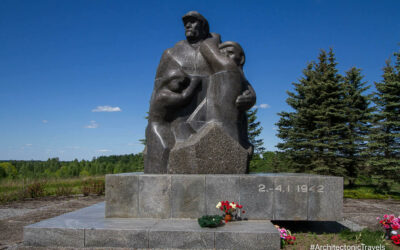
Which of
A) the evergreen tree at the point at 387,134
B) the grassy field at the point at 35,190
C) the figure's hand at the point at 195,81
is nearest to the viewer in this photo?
the figure's hand at the point at 195,81

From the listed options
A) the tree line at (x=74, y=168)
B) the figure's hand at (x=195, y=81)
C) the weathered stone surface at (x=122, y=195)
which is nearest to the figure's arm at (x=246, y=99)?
the figure's hand at (x=195, y=81)

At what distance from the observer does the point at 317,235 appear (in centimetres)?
593

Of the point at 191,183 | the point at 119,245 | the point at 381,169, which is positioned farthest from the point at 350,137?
the point at 119,245

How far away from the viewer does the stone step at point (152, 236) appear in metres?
4.87

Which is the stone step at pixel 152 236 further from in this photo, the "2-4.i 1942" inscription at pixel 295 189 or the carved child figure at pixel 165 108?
the carved child figure at pixel 165 108

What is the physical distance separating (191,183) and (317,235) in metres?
2.44

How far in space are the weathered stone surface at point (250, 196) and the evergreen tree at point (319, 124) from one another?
12.7m

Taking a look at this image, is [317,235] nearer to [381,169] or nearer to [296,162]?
[381,169]

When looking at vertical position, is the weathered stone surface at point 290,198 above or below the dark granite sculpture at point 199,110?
below

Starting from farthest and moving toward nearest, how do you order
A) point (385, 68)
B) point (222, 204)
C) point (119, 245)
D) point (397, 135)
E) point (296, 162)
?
1. point (296, 162)
2. point (385, 68)
3. point (397, 135)
4. point (222, 204)
5. point (119, 245)

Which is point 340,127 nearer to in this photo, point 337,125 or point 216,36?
point 337,125

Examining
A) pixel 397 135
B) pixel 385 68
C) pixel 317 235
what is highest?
pixel 385 68

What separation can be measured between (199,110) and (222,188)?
1807mm

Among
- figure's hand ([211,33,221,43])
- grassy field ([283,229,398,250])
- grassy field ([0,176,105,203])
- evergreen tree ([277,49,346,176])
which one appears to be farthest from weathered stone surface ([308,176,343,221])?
evergreen tree ([277,49,346,176])
